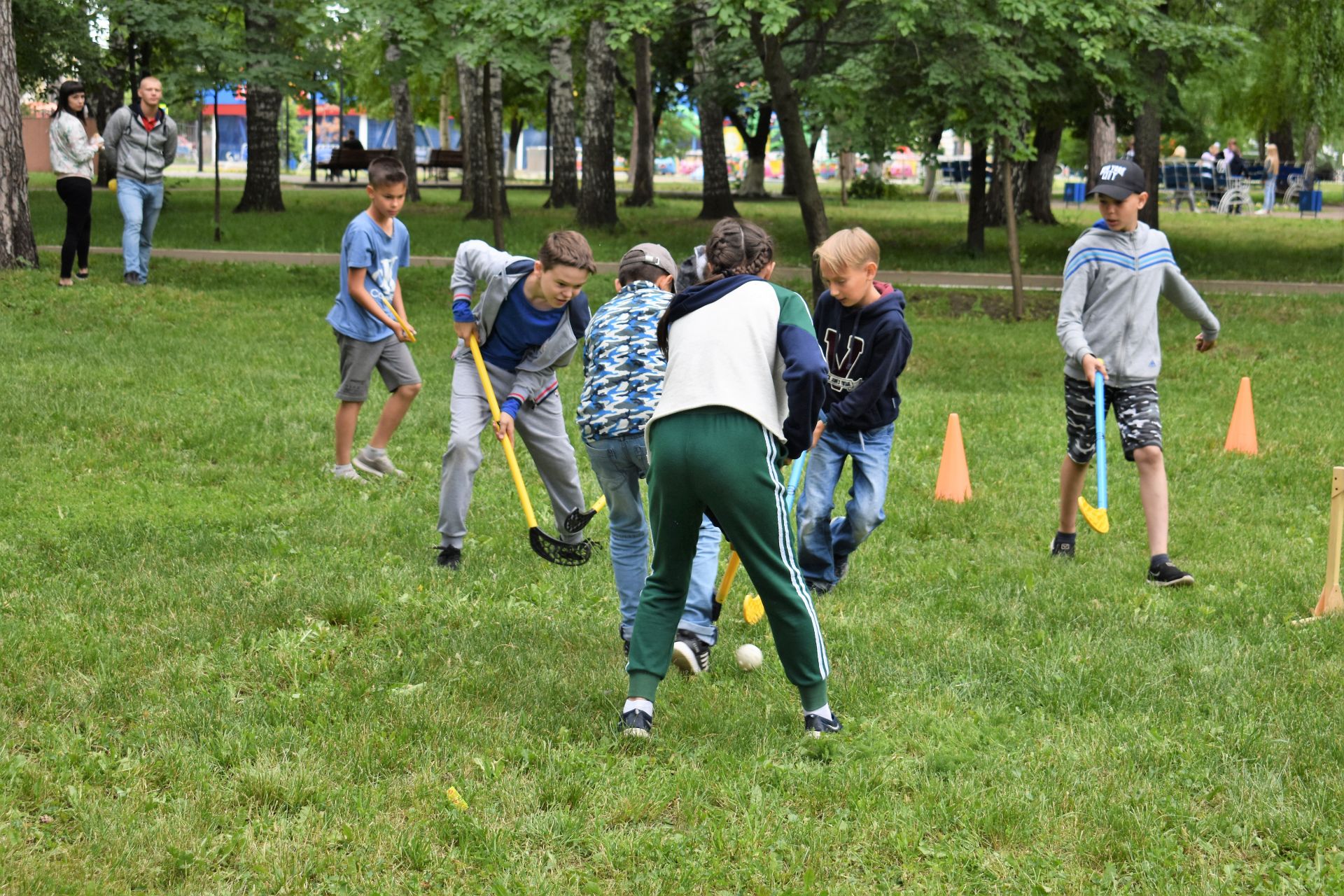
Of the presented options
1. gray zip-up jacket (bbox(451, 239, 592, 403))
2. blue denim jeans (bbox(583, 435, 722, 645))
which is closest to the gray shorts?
gray zip-up jacket (bbox(451, 239, 592, 403))

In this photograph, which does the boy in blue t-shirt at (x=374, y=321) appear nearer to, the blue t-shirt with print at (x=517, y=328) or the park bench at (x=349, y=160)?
the blue t-shirt with print at (x=517, y=328)

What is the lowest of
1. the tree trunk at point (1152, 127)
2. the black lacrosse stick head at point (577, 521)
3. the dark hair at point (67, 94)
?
the black lacrosse stick head at point (577, 521)

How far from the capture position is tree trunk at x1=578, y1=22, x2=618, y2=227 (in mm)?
24531

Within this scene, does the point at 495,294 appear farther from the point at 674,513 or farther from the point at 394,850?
the point at 394,850

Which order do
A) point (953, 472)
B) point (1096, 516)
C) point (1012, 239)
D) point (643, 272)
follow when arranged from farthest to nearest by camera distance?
point (1012, 239) → point (953, 472) → point (1096, 516) → point (643, 272)

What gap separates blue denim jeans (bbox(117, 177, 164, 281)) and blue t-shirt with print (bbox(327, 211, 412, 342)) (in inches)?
284

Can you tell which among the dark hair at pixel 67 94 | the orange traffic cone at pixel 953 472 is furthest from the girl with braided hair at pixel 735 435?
the dark hair at pixel 67 94

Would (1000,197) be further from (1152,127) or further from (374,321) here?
(374,321)

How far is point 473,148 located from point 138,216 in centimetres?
1604

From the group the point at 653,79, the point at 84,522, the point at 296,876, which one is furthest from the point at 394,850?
the point at 653,79

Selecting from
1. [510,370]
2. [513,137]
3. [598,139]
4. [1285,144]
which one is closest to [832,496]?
[510,370]

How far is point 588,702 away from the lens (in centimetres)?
492

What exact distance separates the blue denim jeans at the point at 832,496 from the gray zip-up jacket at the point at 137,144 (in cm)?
1005

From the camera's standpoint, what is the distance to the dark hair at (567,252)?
17.8 feet
